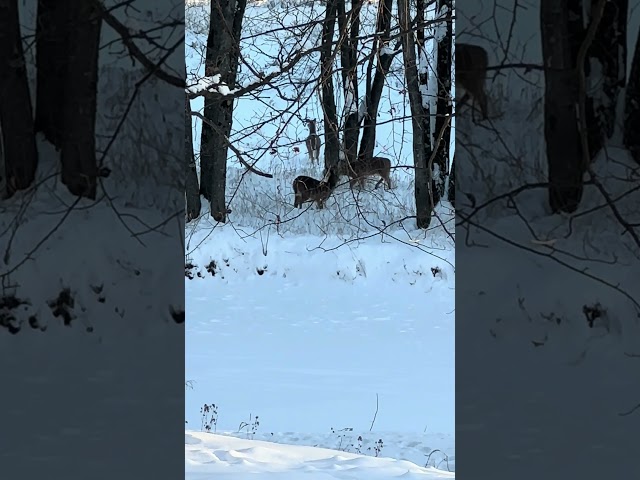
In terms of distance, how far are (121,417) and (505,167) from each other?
112cm

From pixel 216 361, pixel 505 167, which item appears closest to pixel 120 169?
pixel 505 167

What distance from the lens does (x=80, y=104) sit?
1938 millimetres

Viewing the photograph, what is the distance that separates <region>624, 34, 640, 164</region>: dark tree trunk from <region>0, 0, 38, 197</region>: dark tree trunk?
1.46 m

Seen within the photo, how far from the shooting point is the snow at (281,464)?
3156mm

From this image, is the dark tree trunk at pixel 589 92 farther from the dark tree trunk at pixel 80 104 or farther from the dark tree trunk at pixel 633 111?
the dark tree trunk at pixel 80 104

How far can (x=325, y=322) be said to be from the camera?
751cm

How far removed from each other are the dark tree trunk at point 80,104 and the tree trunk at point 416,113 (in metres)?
1.22

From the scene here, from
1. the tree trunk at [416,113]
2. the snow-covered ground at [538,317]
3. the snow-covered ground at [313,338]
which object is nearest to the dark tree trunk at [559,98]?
the snow-covered ground at [538,317]

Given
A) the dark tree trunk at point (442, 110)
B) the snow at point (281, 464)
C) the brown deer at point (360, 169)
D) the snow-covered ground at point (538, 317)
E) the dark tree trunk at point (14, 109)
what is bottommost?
the snow at point (281, 464)

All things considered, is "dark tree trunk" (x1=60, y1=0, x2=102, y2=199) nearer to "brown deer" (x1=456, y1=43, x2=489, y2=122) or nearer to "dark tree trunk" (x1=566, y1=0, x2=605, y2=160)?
"brown deer" (x1=456, y1=43, x2=489, y2=122)

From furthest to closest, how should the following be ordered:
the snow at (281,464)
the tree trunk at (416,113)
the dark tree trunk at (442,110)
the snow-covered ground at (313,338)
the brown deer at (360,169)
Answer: the dark tree trunk at (442,110) < the snow-covered ground at (313,338) < the brown deer at (360,169) < the tree trunk at (416,113) < the snow at (281,464)

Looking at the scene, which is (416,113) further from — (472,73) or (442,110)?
(472,73)

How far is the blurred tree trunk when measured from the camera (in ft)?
6.17

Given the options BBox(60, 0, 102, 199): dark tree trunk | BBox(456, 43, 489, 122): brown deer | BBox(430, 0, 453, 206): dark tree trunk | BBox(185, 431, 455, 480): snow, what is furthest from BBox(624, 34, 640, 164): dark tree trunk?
BBox(430, 0, 453, 206): dark tree trunk
